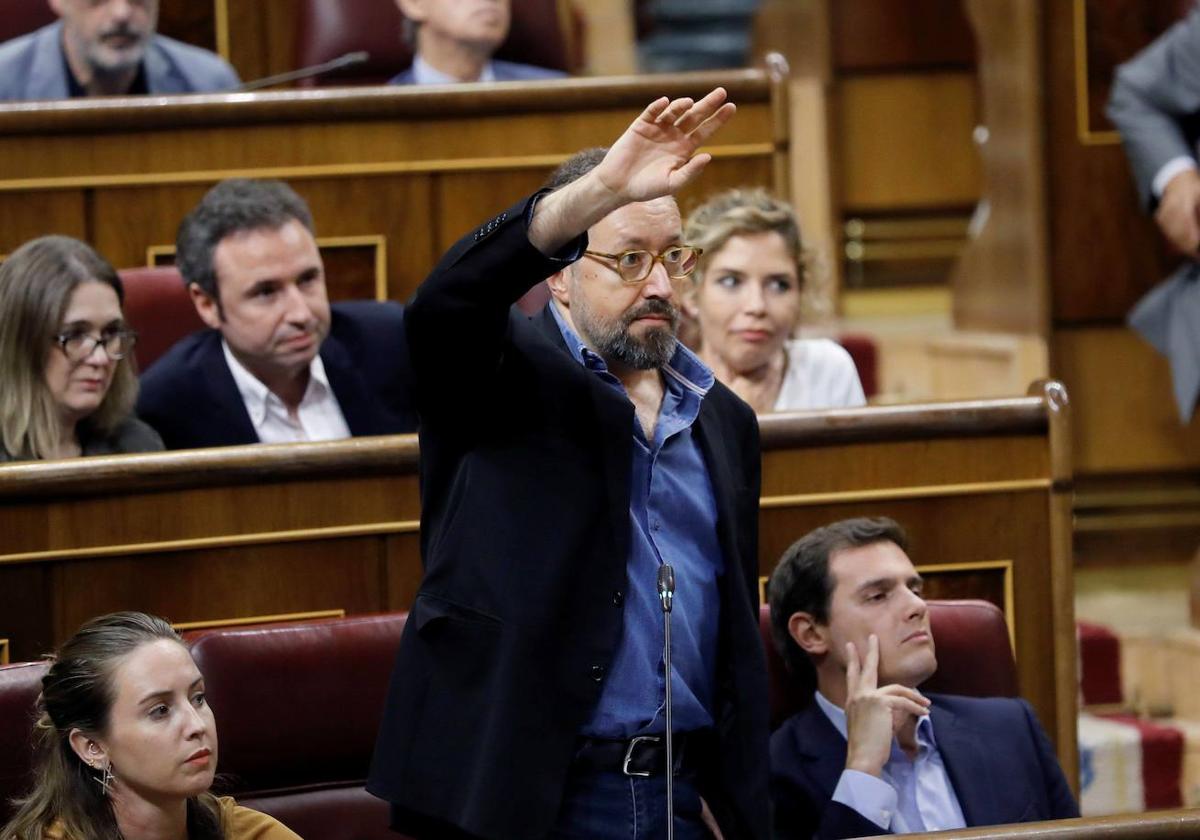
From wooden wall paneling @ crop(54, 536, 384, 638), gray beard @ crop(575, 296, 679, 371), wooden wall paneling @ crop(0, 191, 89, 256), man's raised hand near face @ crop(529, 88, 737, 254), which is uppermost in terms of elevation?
wooden wall paneling @ crop(0, 191, 89, 256)

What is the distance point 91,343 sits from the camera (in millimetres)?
1313

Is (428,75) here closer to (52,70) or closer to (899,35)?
(52,70)

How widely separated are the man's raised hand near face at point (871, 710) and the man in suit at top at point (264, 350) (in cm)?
50

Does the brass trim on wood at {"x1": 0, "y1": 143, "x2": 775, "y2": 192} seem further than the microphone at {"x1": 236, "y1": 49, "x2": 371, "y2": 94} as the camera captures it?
No

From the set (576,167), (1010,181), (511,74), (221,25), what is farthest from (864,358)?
(576,167)

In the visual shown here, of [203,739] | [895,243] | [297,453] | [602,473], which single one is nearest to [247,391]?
[297,453]

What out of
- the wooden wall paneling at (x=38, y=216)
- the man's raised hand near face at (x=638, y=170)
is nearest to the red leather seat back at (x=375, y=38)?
the wooden wall paneling at (x=38, y=216)

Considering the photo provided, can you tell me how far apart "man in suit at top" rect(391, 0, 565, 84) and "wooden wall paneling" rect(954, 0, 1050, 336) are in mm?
546

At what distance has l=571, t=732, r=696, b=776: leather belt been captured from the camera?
0.86 meters

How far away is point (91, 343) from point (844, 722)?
1.94 feet

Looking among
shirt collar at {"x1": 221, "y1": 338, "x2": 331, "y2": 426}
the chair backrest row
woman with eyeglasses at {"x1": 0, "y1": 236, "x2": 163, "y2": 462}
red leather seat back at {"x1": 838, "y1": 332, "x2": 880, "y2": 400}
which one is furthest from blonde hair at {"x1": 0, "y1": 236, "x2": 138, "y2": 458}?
red leather seat back at {"x1": 838, "y1": 332, "x2": 880, "y2": 400}

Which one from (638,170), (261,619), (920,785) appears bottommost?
(920,785)

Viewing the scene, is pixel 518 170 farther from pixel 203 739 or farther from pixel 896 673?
pixel 203 739

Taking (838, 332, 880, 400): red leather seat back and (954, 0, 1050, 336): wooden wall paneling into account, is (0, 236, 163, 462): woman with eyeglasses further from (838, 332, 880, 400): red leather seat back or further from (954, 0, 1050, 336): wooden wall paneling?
(954, 0, 1050, 336): wooden wall paneling
